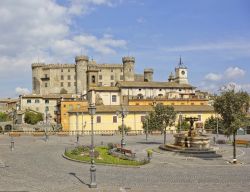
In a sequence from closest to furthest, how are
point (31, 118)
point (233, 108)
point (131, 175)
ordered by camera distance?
point (131, 175) < point (233, 108) < point (31, 118)

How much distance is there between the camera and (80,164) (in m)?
25.1

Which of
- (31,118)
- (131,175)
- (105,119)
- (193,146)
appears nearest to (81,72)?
(31,118)

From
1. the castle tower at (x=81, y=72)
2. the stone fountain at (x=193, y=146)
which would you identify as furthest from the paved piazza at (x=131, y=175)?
the castle tower at (x=81, y=72)

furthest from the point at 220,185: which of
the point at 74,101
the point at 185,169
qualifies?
the point at 74,101

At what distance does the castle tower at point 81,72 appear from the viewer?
119562mm

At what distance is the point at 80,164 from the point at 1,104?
107644mm

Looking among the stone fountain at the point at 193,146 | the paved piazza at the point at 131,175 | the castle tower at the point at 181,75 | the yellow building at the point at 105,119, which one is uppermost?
the castle tower at the point at 181,75

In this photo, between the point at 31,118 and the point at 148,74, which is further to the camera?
the point at 148,74

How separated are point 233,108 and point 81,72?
9762 centimetres

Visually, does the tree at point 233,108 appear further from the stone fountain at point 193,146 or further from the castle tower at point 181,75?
the castle tower at point 181,75

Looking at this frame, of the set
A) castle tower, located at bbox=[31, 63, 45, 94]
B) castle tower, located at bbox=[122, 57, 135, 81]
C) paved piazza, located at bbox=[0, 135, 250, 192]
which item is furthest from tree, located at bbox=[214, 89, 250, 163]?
castle tower, located at bbox=[31, 63, 45, 94]

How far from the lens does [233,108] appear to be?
26438 millimetres

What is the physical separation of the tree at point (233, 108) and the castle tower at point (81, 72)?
93381mm

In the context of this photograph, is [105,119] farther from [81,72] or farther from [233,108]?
[81,72]
